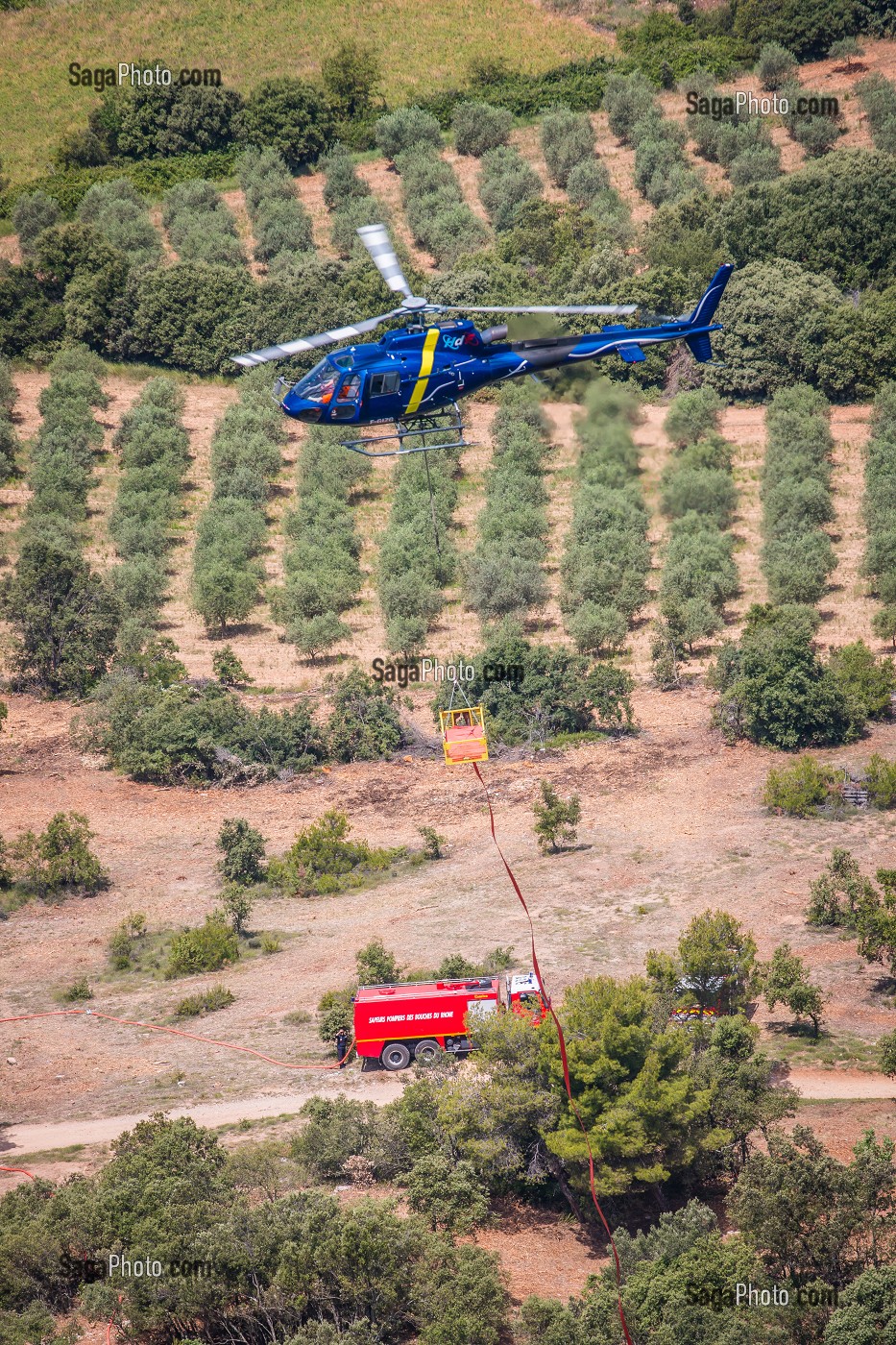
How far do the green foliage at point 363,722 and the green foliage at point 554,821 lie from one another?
405 inches

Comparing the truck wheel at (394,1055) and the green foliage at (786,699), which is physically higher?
the green foliage at (786,699)

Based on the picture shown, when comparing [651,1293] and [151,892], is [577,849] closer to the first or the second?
[151,892]

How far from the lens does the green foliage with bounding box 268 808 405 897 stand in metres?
56.6

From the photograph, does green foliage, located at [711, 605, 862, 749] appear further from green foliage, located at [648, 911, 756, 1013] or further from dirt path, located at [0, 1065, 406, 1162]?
dirt path, located at [0, 1065, 406, 1162]

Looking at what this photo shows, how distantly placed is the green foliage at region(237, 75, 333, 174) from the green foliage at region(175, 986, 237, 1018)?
77571 mm

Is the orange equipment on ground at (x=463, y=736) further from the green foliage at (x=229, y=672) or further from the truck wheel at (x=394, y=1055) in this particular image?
the green foliage at (x=229, y=672)


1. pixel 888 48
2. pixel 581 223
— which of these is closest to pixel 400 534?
pixel 581 223

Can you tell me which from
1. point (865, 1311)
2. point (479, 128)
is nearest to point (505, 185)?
point (479, 128)

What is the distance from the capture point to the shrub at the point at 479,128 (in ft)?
372

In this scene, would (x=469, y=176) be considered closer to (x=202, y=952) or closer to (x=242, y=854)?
(x=242, y=854)

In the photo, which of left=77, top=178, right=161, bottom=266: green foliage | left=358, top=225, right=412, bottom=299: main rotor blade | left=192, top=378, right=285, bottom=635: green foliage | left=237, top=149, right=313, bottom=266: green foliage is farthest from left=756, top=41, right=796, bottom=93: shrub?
left=358, top=225, right=412, bottom=299: main rotor blade

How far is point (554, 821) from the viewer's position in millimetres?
56344

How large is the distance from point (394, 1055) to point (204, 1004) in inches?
292

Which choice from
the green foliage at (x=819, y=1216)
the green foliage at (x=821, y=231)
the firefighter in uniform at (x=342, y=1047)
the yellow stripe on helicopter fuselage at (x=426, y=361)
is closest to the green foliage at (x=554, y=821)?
the firefighter in uniform at (x=342, y=1047)
